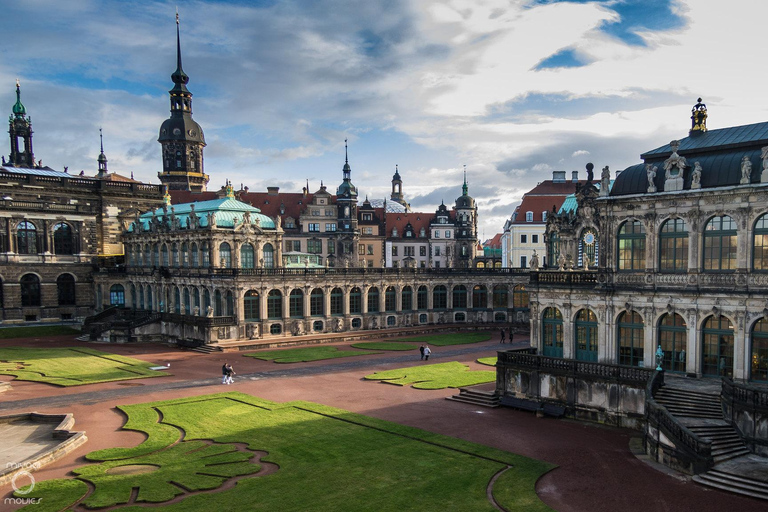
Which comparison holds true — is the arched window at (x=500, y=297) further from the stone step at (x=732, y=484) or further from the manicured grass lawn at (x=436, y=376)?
the stone step at (x=732, y=484)

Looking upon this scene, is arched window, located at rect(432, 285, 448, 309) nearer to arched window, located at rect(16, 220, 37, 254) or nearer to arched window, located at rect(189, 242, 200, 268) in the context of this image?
arched window, located at rect(189, 242, 200, 268)

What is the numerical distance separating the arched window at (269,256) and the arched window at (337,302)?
872 centimetres

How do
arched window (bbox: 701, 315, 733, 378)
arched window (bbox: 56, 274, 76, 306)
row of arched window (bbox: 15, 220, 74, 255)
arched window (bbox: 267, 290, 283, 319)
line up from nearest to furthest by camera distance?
arched window (bbox: 701, 315, 733, 378)
arched window (bbox: 267, 290, 283, 319)
row of arched window (bbox: 15, 220, 74, 255)
arched window (bbox: 56, 274, 76, 306)

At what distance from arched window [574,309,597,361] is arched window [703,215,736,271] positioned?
7.75 m

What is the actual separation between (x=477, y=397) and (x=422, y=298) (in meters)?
43.9

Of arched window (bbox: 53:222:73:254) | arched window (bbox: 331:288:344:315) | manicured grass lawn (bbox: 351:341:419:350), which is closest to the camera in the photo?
manicured grass lawn (bbox: 351:341:419:350)

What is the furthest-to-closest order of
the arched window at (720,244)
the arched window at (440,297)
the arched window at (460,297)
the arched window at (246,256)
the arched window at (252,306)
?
the arched window at (460,297) → the arched window at (440,297) → the arched window at (246,256) → the arched window at (252,306) → the arched window at (720,244)

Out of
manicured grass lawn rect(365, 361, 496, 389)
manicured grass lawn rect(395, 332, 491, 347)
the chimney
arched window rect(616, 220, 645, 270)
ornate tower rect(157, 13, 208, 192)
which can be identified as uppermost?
ornate tower rect(157, 13, 208, 192)

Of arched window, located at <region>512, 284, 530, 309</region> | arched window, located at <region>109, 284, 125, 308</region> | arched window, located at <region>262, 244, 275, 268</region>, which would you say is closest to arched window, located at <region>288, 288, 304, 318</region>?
arched window, located at <region>262, 244, 275, 268</region>

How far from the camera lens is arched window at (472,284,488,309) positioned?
281 feet

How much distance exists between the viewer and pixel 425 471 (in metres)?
27.2

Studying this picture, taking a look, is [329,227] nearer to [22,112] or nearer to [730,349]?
[22,112]

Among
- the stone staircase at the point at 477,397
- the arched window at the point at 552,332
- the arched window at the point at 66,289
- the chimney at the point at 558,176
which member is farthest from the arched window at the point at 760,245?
the arched window at the point at 66,289

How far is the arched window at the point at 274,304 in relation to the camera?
2835 inches
